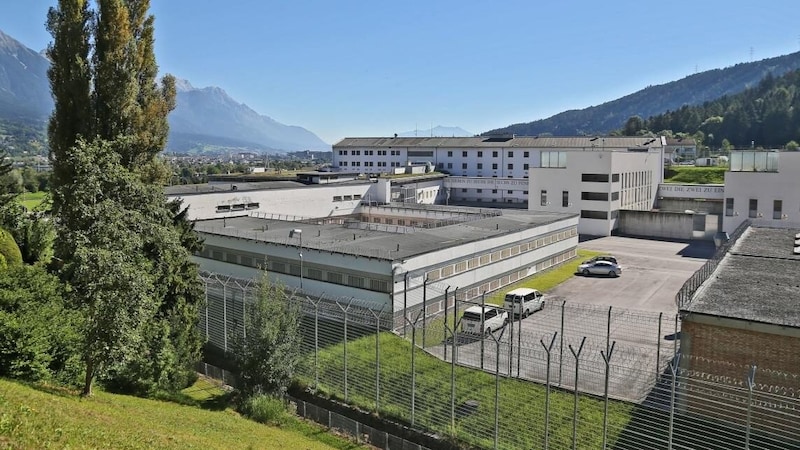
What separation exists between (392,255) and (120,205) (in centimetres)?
1016

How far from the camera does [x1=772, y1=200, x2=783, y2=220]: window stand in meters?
39.1

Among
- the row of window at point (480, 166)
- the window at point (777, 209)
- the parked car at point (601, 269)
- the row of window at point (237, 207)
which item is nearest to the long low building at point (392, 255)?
the row of window at point (237, 207)

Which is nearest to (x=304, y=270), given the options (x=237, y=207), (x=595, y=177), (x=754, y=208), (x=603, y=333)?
(x=603, y=333)

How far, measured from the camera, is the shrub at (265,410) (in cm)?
1677

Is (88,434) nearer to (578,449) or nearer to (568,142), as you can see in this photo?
(578,449)

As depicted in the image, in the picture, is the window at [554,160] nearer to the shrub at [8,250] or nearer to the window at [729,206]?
the window at [729,206]

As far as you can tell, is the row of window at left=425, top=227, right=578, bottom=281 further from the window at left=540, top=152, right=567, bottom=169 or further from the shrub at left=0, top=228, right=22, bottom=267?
the shrub at left=0, top=228, right=22, bottom=267

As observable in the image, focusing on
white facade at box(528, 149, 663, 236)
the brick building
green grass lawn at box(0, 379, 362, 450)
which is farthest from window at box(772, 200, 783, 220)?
green grass lawn at box(0, 379, 362, 450)

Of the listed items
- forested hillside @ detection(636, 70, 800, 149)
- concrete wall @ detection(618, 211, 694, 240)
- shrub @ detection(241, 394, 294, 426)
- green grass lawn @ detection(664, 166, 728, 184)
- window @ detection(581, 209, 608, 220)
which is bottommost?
shrub @ detection(241, 394, 294, 426)

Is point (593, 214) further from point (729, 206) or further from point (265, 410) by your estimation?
point (265, 410)

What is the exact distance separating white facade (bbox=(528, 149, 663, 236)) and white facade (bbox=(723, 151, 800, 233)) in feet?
27.2

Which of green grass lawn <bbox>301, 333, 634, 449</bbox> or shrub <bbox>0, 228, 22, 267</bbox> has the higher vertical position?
shrub <bbox>0, 228, 22, 267</bbox>

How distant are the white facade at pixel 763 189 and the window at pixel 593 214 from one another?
27.5 feet

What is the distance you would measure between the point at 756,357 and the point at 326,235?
19.2 meters
